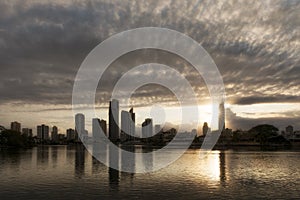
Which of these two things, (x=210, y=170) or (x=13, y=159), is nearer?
(x=210, y=170)

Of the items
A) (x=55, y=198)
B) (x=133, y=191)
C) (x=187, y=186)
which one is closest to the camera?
(x=55, y=198)

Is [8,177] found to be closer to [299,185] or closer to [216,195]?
[216,195]

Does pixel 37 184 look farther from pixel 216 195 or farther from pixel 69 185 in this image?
pixel 216 195

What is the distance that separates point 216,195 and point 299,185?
1747cm

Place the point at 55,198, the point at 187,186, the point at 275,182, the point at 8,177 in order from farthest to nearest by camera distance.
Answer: the point at 8,177, the point at 275,182, the point at 187,186, the point at 55,198

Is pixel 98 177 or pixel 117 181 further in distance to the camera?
pixel 98 177

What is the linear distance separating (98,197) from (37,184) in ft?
51.3

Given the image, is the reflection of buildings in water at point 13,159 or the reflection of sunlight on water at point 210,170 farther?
the reflection of buildings in water at point 13,159

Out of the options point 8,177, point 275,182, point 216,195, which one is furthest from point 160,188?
point 8,177

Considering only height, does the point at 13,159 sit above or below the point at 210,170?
below

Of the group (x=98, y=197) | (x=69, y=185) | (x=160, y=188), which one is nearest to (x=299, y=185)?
(x=160, y=188)

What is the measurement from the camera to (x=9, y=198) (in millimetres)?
42875

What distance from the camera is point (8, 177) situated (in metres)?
62.8

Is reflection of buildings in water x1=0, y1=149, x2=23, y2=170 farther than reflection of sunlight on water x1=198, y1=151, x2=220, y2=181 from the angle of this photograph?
Yes
